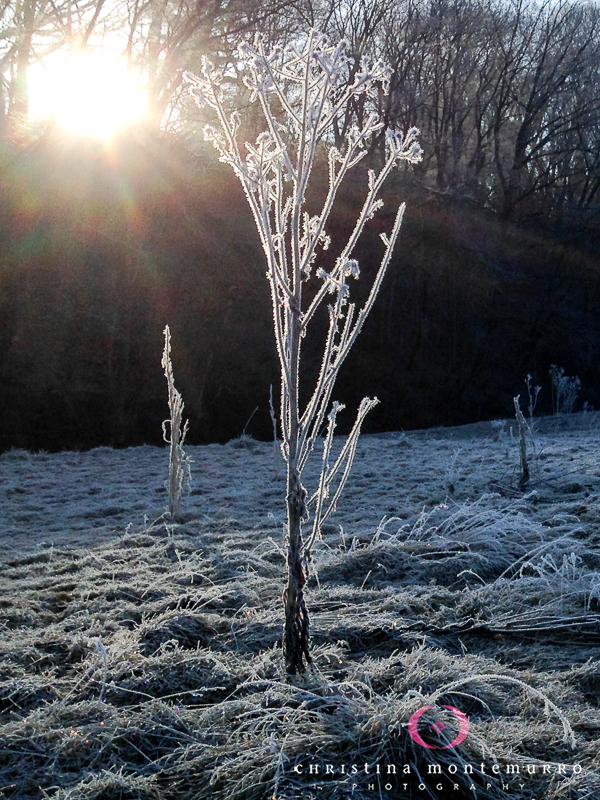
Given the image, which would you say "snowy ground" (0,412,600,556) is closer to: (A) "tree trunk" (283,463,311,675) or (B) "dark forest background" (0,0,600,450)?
(A) "tree trunk" (283,463,311,675)

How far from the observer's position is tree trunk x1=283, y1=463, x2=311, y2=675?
2.16m

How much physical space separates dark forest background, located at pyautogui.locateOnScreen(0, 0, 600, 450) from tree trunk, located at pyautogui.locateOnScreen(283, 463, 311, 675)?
990 cm

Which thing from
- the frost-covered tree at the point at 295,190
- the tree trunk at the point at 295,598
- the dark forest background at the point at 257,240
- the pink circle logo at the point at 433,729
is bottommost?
the pink circle logo at the point at 433,729

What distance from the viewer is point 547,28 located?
769 inches

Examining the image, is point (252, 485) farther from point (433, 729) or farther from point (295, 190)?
point (433, 729)

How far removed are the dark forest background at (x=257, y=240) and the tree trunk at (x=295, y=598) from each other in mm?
9897

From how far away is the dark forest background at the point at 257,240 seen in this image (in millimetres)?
12250

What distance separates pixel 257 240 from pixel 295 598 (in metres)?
13.2

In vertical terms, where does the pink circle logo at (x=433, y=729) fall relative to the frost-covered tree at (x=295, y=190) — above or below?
below


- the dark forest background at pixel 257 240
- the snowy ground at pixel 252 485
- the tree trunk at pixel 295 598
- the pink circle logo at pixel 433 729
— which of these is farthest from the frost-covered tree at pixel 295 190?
the dark forest background at pixel 257 240

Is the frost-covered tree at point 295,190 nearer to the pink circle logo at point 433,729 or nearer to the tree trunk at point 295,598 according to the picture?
the tree trunk at point 295,598

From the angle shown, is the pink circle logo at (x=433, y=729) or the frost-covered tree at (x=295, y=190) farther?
the frost-covered tree at (x=295, y=190)

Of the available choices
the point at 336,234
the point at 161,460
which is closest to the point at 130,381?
the point at 161,460

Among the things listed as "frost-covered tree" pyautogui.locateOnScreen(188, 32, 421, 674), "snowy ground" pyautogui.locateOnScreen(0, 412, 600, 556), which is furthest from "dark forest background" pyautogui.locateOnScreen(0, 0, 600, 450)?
"frost-covered tree" pyautogui.locateOnScreen(188, 32, 421, 674)
